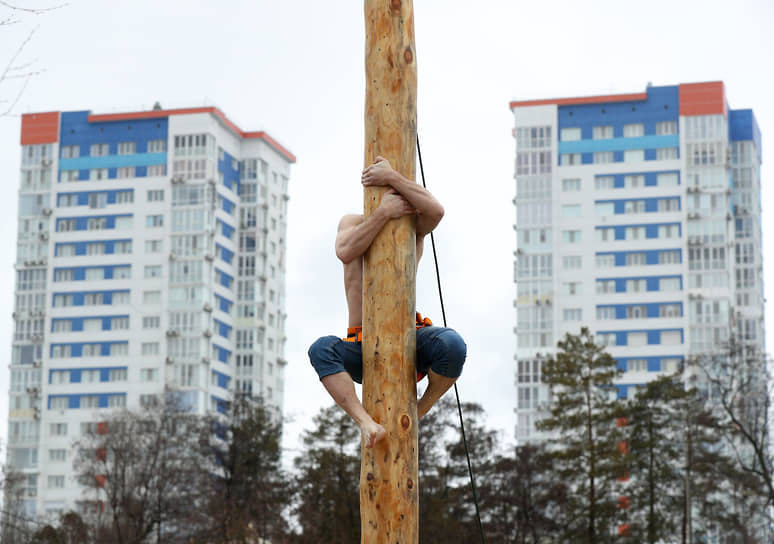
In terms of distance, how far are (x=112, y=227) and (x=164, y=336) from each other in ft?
34.6

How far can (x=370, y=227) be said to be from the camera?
6.69m

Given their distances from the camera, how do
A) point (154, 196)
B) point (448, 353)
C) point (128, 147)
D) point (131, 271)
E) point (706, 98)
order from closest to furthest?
point (448, 353) < point (706, 98) < point (128, 147) < point (154, 196) < point (131, 271)

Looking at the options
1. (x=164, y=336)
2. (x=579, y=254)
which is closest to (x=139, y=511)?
(x=164, y=336)

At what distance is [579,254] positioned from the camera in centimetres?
10481

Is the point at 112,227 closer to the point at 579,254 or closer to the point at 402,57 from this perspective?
the point at 579,254

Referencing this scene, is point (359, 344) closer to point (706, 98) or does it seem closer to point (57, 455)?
point (706, 98)

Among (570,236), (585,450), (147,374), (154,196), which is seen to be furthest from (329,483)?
(154,196)

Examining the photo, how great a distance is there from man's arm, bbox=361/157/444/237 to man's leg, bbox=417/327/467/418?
60cm

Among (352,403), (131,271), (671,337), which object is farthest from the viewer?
(131,271)

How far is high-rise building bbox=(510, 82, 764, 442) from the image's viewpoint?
4006 inches

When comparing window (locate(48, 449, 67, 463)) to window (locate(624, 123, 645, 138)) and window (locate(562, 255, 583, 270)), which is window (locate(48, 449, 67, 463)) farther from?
window (locate(624, 123, 645, 138))

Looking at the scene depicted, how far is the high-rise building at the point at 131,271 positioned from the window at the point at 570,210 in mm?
25040

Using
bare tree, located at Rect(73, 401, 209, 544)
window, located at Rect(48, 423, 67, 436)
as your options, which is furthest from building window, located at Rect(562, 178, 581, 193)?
bare tree, located at Rect(73, 401, 209, 544)

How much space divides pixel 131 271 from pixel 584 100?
128 feet
